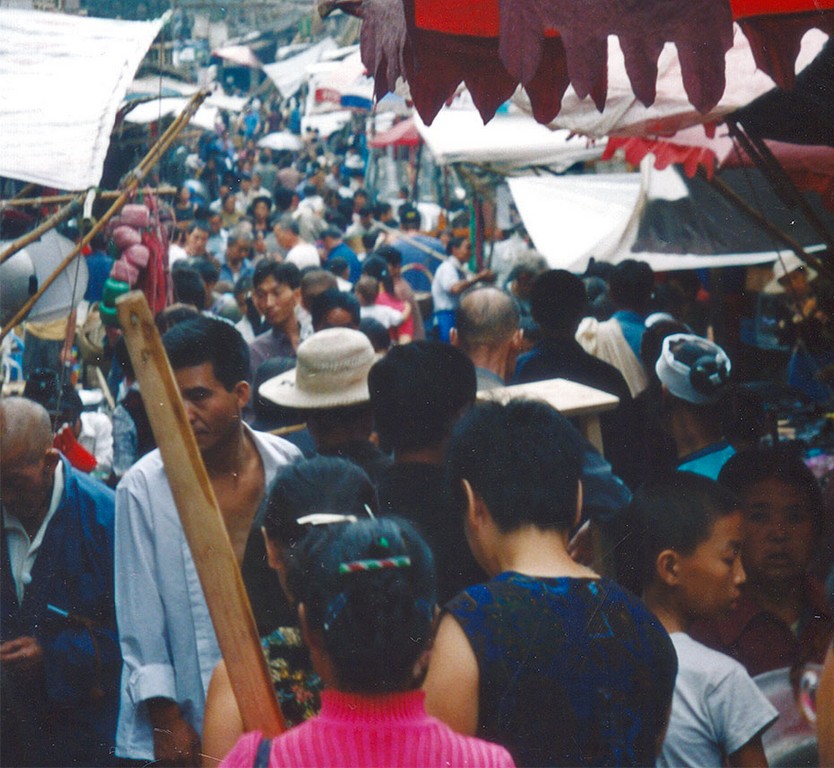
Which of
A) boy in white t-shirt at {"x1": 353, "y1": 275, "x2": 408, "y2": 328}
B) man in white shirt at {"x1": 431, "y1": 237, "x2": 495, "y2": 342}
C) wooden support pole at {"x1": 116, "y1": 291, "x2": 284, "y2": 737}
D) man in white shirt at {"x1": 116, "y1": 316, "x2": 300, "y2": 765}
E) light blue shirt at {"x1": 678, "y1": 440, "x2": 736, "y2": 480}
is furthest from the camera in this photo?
man in white shirt at {"x1": 431, "y1": 237, "x2": 495, "y2": 342}

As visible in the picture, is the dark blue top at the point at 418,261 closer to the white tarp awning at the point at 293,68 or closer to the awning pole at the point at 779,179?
the white tarp awning at the point at 293,68

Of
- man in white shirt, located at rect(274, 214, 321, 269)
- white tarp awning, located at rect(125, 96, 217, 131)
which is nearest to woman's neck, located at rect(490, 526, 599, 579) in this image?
white tarp awning, located at rect(125, 96, 217, 131)

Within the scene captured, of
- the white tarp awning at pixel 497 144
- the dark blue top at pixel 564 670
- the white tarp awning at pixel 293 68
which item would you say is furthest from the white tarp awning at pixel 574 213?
the white tarp awning at pixel 293 68

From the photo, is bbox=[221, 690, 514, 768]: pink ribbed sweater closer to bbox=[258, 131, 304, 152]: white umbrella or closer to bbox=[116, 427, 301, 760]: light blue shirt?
bbox=[116, 427, 301, 760]: light blue shirt

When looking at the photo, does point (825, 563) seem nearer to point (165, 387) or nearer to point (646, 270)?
point (165, 387)

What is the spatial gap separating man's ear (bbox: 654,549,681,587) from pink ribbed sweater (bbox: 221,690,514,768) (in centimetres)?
101

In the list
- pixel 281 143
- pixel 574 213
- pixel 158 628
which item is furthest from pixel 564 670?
pixel 281 143

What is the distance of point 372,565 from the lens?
63.5 inches

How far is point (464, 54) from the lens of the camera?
2506 millimetres

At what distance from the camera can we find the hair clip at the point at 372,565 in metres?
1.61

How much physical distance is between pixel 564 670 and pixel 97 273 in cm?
546

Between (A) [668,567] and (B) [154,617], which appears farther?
(B) [154,617]

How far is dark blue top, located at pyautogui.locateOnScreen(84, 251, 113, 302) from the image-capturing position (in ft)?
21.8

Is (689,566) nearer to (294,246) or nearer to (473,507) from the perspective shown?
(473,507)
